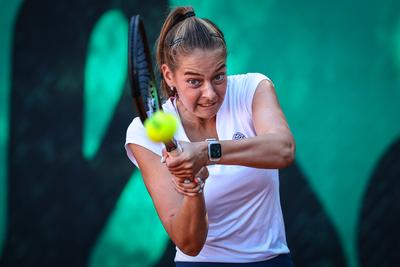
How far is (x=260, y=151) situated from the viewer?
2236 millimetres

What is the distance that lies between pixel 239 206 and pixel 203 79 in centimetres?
46

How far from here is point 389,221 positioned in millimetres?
3953

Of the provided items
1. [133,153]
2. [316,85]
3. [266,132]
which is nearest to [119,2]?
[316,85]

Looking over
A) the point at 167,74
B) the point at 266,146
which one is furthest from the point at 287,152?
the point at 167,74

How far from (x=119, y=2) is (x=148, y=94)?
172 centimetres

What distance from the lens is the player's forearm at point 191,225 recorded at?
2.29 m

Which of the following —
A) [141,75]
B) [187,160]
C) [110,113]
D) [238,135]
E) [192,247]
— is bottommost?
[192,247]

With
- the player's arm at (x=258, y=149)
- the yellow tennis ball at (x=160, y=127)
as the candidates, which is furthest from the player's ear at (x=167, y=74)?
the yellow tennis ball at (x=160, y=127)

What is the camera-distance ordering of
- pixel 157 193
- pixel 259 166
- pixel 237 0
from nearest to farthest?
1. pixel 259 166
2. pixel 157 193
3. pixel 237 0

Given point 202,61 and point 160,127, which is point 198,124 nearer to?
point 202,61

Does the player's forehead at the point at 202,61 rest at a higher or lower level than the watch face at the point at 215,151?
higher

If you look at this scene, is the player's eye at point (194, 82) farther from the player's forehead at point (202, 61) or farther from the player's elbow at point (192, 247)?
the player's elbow at point (192, 247)

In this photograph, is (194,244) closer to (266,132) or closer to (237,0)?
(266,132)

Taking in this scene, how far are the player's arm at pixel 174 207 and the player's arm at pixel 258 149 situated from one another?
0.16m
